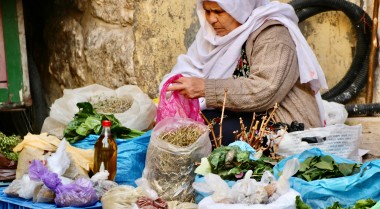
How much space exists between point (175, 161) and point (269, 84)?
92 cm

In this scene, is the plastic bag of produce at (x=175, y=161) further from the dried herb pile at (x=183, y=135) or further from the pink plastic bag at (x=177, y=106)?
the pink plastic bag at (x=177, y=106)

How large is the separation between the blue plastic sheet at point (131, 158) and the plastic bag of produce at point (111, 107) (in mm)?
404

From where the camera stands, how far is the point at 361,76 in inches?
263

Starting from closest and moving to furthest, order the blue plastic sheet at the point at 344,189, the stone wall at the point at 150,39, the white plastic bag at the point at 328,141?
1. the blue plastic sheet at the point at 344,189
2. the white plastic bag at the point at 328,141
3. the stone wall at the point at 150,39

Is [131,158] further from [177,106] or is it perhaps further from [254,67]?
[254,67]

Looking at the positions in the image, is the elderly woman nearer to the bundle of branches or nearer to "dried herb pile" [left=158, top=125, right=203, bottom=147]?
the bundle of branches

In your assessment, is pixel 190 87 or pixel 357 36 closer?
pixel 190 87

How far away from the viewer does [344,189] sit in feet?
13.4

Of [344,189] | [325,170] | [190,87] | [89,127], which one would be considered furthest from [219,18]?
[344,189]

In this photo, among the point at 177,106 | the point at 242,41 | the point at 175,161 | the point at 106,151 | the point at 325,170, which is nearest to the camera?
the point at 325,170

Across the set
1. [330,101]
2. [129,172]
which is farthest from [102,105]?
[330,101]

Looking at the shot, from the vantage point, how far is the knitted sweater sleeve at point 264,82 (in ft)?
17.4

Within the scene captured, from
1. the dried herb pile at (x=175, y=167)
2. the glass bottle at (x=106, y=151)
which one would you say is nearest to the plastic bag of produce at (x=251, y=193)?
the dried herb pile at (x=175, y=167)

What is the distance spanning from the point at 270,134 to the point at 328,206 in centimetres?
101
